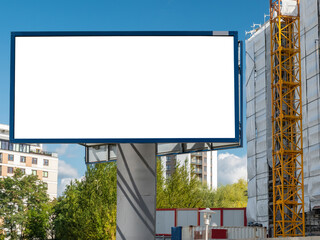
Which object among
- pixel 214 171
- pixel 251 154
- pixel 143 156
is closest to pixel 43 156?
pixel 214 171

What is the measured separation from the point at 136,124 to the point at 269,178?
44223 mm

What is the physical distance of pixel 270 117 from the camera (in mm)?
56094

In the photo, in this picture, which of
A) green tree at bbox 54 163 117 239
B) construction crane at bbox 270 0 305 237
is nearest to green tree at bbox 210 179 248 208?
green tree at bbox 54 163 117 239

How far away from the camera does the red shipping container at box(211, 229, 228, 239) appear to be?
130ft

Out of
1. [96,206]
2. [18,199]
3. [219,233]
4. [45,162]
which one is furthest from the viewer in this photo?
[45,162]

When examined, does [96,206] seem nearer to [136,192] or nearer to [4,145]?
[136,192]

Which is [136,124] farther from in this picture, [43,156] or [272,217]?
[43,156]

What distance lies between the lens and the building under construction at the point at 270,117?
157 feet

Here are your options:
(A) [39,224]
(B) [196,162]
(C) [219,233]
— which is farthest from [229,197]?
(C) [219,233]

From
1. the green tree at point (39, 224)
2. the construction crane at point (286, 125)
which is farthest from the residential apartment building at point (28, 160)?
the construction crane at point (286, 125)

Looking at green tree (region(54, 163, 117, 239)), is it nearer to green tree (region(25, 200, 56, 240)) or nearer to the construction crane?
the construction crane

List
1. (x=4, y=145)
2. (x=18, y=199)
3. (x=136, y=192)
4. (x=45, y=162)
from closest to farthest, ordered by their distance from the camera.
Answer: (x=136, y=192)
(x=18, y=199)
(x=4, y=145)
(x=45, y=162)

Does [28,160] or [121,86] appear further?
[28,160]

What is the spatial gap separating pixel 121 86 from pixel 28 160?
12568cm
